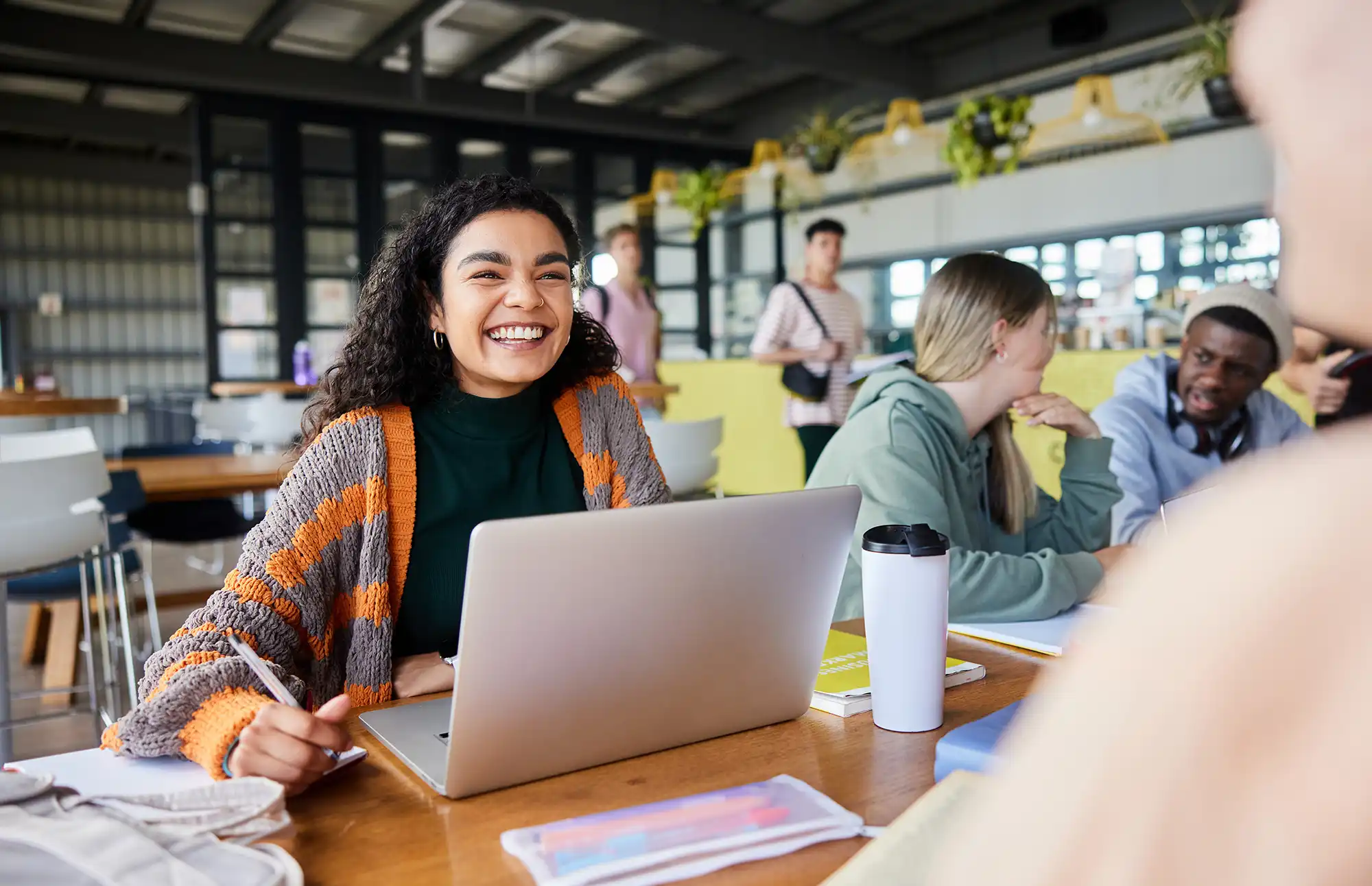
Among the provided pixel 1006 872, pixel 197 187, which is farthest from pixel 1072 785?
pixel 197 187

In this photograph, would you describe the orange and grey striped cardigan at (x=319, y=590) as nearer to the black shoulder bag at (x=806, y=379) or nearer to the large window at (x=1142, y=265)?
the black shoulder bag at (x=806, y=379)

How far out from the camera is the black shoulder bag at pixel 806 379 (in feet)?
15.9

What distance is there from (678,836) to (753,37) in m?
7.76

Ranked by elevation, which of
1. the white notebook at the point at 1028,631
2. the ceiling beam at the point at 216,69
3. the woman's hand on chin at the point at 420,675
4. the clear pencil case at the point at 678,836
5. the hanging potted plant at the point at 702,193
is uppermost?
the ceiling beam at the point at 216,69

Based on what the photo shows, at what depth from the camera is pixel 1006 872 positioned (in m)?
0.26

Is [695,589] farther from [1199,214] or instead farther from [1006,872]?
[1199,214]

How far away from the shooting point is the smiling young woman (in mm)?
1244

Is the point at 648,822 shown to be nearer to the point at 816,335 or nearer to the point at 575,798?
the point at 575,798

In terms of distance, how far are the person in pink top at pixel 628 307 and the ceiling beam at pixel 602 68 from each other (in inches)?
161

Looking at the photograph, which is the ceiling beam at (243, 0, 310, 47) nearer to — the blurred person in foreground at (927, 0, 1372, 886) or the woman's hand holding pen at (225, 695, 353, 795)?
the woman's hand holding pen at (225, 695, 353, 795)

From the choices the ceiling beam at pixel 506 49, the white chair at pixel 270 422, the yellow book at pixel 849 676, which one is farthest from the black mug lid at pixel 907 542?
the ceiling beam at pixel 506 49

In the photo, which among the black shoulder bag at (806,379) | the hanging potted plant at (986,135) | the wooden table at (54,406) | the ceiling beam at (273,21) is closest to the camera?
the wooden table at (54,406)

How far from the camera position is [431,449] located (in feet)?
4.77

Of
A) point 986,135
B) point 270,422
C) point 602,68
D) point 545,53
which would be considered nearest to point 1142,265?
point 986,135
